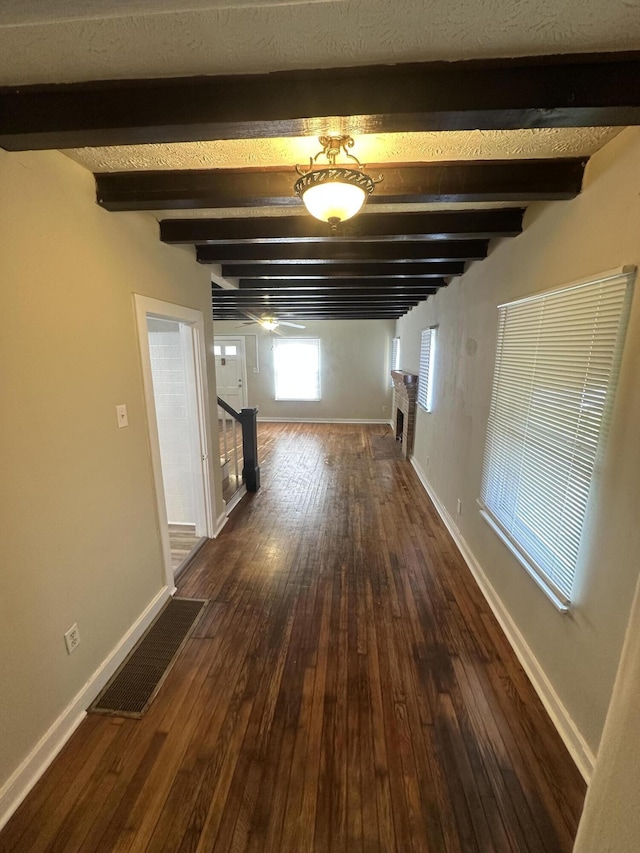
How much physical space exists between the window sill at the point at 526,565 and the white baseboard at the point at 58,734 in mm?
2182

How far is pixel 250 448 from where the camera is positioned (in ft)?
13.4

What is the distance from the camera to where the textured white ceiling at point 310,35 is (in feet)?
2.52

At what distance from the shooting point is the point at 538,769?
136 cm

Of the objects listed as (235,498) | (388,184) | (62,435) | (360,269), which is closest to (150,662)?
(62,435)

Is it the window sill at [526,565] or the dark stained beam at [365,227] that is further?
the dark stained beam at [365,227]

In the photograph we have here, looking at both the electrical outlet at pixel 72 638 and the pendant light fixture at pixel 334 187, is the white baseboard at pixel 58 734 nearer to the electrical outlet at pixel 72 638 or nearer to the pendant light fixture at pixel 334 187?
the electrical outlet at pixel 72 638

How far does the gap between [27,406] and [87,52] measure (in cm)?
108

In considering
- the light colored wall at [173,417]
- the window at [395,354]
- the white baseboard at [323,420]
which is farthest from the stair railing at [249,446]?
the window at [395,354]

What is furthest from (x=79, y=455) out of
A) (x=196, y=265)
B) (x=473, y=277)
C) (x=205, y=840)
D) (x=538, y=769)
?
(x=473, y=277)

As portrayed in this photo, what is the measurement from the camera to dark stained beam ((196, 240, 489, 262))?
8.04 ft

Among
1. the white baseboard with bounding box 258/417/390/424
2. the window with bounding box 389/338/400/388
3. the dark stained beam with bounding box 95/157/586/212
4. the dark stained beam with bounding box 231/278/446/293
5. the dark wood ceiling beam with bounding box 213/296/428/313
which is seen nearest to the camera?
the dark stained beam with bounding box 95/157/586/212

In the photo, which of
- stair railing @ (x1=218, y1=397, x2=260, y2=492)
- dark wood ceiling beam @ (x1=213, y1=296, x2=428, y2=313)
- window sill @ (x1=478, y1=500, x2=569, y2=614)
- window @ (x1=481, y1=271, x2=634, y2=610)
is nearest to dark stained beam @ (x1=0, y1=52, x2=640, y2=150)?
window @ (x1=481, y1=271, x2=634, y2=610)

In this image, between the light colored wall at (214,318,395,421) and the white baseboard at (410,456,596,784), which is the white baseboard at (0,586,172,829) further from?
the light colored wall at (214,318,395,421)

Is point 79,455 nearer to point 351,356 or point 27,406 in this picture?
point 27,406
